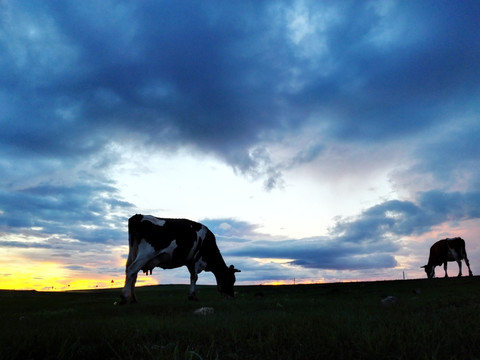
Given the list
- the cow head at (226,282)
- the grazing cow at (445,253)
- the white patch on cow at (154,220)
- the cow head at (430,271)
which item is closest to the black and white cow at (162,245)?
the white patch on cow at (154,220)

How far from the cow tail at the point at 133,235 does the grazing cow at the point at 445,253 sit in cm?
3448

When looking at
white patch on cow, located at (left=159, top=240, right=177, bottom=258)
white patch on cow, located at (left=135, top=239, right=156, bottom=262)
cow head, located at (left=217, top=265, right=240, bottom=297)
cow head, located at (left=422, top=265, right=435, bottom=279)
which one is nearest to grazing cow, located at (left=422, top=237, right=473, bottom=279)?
cow head, located at (left=422, top=265, right=435, bottom=279)

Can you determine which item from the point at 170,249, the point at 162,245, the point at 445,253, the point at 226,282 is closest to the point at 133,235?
the point at 162,245

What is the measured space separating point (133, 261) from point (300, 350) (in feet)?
39.2

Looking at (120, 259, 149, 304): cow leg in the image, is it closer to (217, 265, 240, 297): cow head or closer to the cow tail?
the cow tail

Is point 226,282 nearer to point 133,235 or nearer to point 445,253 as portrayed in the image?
point 133,235

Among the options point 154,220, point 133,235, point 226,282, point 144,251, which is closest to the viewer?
point 144,251

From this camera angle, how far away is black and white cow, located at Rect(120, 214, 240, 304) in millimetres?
15031

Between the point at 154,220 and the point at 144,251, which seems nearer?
the point at 144,251

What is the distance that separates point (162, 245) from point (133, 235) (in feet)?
4.45

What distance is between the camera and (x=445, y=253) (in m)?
38.7

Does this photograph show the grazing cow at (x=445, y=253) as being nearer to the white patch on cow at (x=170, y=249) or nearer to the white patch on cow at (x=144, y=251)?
the white patch on cow at (x=170, y=249)

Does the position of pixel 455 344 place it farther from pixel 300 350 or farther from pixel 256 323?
pixel 256 323

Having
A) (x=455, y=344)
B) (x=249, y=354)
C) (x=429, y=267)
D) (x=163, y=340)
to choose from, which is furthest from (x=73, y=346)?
(x=429, y=267)
